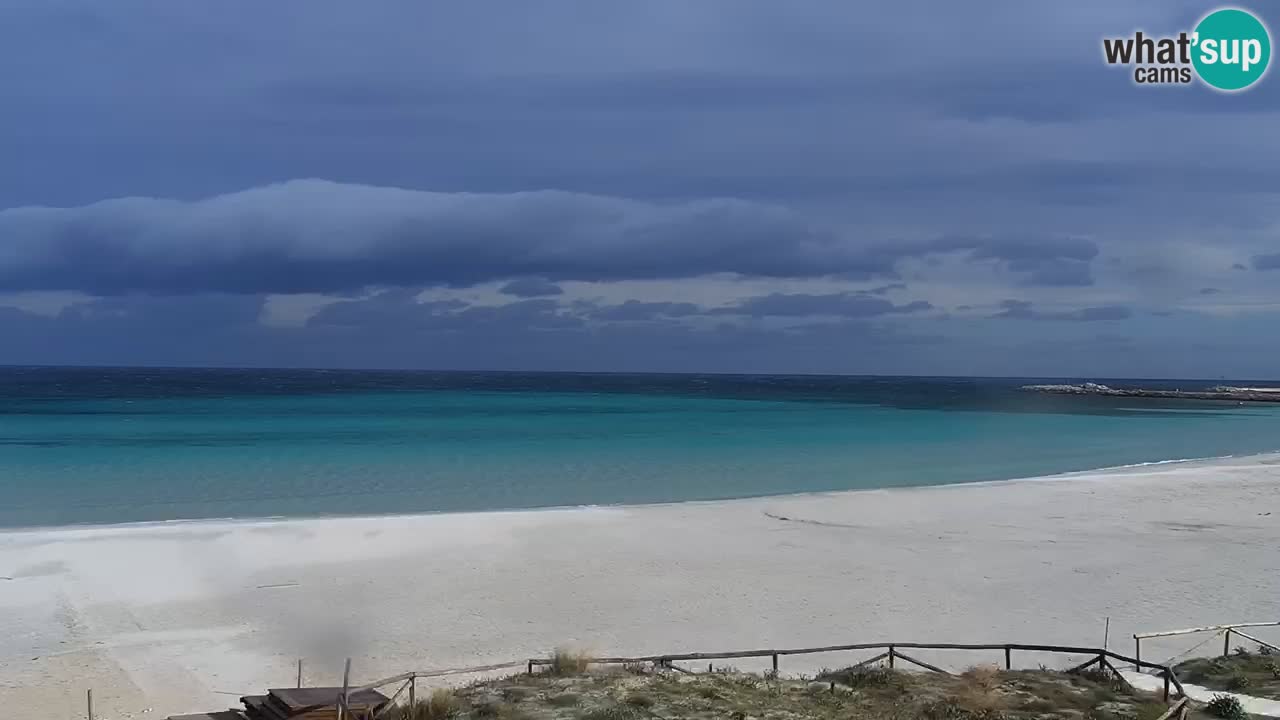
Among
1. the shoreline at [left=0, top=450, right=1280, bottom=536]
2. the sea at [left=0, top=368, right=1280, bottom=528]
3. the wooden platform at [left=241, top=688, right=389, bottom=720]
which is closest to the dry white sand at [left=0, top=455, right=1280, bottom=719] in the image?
the shoreline at [left=0, top=450, right=1280, bottom=536]

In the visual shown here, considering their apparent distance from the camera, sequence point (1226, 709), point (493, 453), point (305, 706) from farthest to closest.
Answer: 1. point (493, 453)
2. point (1226, 709)
3. point (305, 706)

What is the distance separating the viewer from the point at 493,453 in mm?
50000

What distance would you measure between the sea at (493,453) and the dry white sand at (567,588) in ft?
19.4

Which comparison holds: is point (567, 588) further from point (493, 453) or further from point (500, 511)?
point (493, 453)

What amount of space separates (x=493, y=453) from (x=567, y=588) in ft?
100

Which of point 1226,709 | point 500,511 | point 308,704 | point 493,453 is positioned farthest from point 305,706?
point 493,453

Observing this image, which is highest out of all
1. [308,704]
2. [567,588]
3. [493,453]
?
[308,704]

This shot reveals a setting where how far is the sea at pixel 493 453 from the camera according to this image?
34.2 m

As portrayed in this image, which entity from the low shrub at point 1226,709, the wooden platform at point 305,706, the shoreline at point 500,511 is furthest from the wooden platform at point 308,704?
the shoreline at point 500,511

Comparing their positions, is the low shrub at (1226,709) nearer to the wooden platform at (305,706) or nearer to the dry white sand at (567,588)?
the dry white sand at (567,588)

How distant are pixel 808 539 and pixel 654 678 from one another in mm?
13109

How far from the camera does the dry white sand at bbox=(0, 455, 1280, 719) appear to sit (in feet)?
50.7

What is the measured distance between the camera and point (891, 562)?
73.6 ft

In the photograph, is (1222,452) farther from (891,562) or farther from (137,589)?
(137,589)
